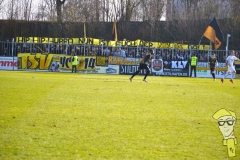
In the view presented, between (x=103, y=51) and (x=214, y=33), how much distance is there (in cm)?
1024

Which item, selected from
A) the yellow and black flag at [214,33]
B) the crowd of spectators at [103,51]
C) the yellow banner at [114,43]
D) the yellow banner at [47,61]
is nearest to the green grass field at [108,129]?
the yellow and black flag at [214,33]

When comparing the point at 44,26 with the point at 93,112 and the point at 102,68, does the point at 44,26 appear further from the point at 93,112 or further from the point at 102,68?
the point at 93,112

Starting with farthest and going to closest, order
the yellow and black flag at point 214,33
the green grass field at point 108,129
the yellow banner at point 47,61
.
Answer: the yellow banner at point 47,61 < the yellow and black flag at point 214,33 < the green grass field at point 108,129

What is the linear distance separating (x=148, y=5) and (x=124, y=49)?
15.4 meters

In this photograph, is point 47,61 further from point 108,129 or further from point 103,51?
point 108,129

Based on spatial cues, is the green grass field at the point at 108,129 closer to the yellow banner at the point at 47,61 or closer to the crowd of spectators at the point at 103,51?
the crowd of spectators at the point at 103,51

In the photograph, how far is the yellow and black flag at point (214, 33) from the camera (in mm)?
39281

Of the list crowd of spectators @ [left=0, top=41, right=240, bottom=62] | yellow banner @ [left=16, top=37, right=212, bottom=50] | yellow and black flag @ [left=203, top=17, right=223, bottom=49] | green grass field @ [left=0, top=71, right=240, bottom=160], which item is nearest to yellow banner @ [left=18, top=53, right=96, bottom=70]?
crowd of spectators @ [left=0, top=41, right=240, bottom=62]

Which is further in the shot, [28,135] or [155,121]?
[155,121]

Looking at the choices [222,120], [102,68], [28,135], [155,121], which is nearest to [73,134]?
[28,135]

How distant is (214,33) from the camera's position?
1553 inches

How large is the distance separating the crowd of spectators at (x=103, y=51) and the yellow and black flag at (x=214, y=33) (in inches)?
53.9

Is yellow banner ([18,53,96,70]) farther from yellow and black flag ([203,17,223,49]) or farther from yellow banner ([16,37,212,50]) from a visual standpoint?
yellow and black flag ([203,17,223,49])

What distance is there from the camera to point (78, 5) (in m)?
55.4
